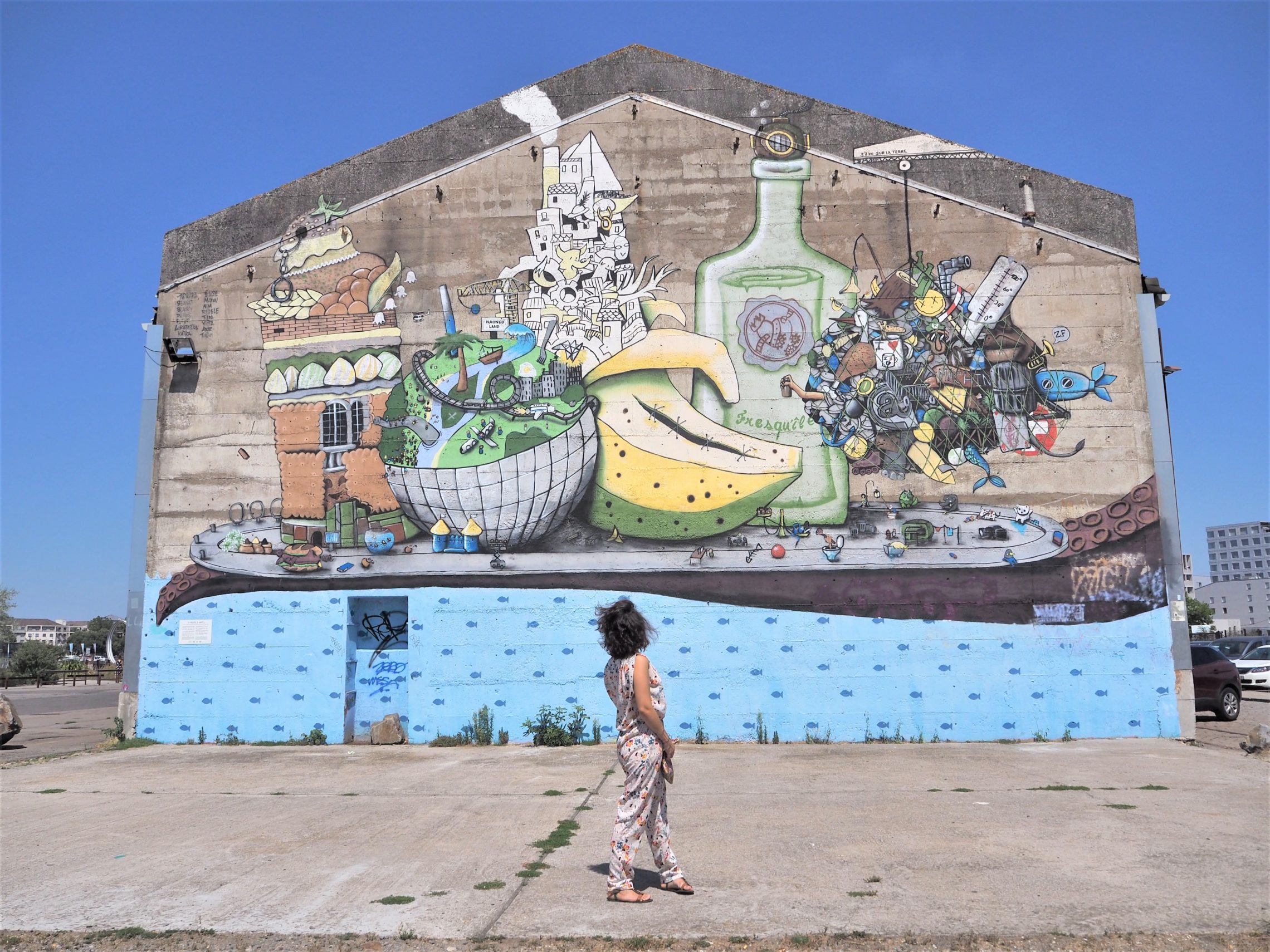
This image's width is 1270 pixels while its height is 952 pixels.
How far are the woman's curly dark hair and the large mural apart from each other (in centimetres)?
779

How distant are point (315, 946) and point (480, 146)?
12397 millimetres

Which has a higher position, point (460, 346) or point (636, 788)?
point (460, 346)

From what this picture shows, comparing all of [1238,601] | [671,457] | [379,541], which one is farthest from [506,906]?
[1238,601]

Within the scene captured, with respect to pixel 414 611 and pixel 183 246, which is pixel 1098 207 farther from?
pixel 183 246

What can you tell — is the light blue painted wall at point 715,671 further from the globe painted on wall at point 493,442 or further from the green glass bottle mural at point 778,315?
the green glass bottle mural at point 778,315

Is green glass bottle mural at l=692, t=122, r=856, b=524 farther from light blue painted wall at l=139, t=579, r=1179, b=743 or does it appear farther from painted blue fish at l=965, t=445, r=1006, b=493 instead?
light blue painted wall at l=139, t=579, r=1179, b=743

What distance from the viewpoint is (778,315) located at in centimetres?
1423

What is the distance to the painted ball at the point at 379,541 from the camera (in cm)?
1405

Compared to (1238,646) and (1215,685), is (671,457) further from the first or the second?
(1238,646)

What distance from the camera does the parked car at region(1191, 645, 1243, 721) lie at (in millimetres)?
16703

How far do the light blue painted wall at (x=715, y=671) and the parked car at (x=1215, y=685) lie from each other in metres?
4.32

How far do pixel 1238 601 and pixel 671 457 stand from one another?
10855 centimetres

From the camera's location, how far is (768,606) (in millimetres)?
13555

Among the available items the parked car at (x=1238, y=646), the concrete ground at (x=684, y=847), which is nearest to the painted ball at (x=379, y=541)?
the concrete ground at (x=684, y=847)
